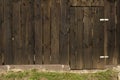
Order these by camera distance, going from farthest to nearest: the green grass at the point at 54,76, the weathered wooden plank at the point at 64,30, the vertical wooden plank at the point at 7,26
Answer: the weathered wooden plank at the point at 64,30
the vertical wooden plank at the point at 7,26
the green grass at the point at 54,76

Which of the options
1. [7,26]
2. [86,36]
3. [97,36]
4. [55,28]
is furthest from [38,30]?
[97,36]

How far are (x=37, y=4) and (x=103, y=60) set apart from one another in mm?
2339

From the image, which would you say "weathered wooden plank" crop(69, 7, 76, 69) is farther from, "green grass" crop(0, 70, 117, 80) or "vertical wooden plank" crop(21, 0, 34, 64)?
"vertical wooden plank" crop(21, 0, 34, 64)

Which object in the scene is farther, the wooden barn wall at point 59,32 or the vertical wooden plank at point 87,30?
the vertical wooden plank at point 87,30

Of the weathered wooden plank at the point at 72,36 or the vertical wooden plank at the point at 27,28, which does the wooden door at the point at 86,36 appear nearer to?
the weathered wooden plank at the point at 72,36

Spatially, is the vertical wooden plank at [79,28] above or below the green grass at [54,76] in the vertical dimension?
above

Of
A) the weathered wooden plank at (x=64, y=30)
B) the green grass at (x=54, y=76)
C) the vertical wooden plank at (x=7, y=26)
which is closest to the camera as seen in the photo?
the green grass at (x=54, y=76)

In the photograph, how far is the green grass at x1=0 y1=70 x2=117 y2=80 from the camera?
406 inches

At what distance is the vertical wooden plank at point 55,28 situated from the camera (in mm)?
10914

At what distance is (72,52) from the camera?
11.0 metres

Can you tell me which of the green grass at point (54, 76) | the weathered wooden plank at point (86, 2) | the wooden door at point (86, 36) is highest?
the weathered wooden plank at point (86, 2)

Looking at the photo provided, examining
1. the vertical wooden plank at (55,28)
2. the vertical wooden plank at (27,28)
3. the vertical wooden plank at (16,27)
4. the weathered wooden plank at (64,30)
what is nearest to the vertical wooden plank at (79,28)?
the weathered wooden plank at (64,30)

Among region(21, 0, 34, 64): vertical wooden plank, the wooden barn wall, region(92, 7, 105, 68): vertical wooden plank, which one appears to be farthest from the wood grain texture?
region(21, 0, 34, 64): vertical wooden plank

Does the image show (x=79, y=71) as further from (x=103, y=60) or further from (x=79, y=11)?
(x=79, y=11)
